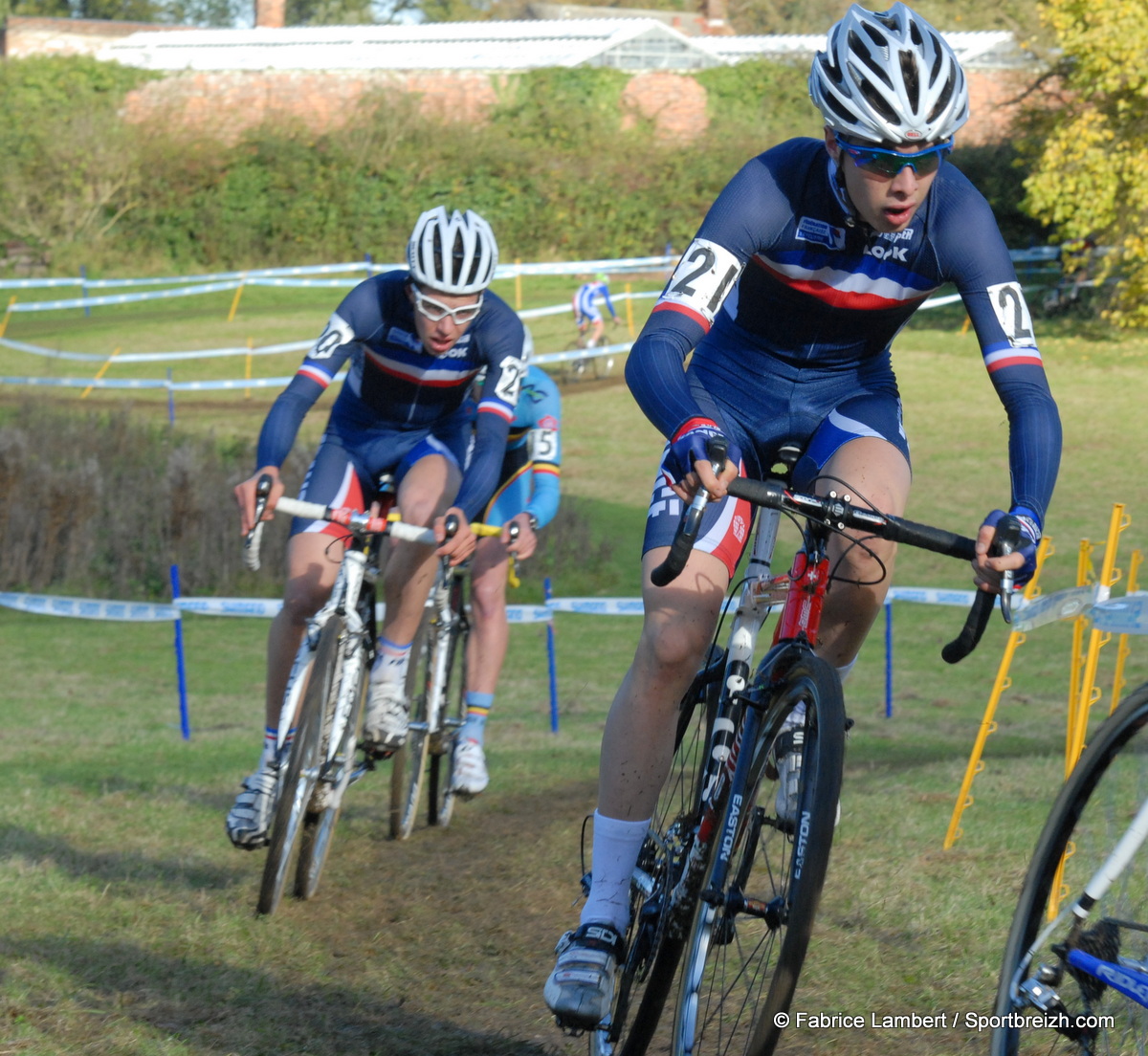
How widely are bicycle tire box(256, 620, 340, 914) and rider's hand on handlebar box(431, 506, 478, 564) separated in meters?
0.61

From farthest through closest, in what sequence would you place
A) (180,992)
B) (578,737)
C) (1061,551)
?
(1061,551)
(578,737)
(180,992)

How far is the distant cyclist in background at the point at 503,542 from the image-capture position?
21.1ft

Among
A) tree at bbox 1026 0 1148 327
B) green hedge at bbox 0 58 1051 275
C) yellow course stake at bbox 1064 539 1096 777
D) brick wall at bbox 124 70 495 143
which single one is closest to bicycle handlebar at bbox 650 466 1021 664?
yellow course stake at bbox 1064 539 1096 777

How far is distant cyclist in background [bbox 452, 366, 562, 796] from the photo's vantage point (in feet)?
21.1

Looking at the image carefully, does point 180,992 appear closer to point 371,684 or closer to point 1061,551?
point 371,684

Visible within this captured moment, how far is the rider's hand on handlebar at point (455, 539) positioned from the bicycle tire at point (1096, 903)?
292cm

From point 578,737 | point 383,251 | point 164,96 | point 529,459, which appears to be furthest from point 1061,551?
point 164,96

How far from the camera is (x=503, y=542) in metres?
6.45

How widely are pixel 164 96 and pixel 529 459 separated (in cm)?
3823

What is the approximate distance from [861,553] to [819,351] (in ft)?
2.11

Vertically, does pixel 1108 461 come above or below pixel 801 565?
below

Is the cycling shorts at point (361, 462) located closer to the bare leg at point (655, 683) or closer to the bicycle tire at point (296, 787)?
the bicycle tire at point (296, 787)

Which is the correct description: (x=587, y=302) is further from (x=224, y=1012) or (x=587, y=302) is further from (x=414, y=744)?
(x=224, y=1012)

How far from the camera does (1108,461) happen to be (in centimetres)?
2020
